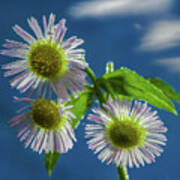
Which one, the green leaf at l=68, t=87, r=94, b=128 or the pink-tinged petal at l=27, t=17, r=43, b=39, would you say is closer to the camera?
the pink-tinged petal at l=27, t=17, r=43, b=39

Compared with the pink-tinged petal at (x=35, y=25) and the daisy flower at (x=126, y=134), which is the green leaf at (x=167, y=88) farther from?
the pink-tinged petal at (x=35, y=25)

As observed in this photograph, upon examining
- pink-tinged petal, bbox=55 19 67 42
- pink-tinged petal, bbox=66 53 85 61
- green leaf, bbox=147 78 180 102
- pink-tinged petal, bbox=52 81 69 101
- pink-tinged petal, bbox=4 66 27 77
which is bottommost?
pink-tinged petal, bbox=52 81 69 101

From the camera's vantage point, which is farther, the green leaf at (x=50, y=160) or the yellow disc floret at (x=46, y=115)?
the green leaf at (x=50, y=160)

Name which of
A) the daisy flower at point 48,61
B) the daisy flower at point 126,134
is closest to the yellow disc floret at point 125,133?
the daisy flower at point 126,134

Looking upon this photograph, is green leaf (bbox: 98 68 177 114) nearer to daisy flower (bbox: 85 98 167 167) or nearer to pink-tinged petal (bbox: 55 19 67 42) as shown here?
daisy flower (bbox: 85 98 167 167)

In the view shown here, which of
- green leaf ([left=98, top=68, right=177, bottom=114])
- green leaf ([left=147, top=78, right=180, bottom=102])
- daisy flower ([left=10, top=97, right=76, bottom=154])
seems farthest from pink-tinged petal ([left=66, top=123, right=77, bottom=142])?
green leaf ([left=147, top=78, right=180, bottom=102])
